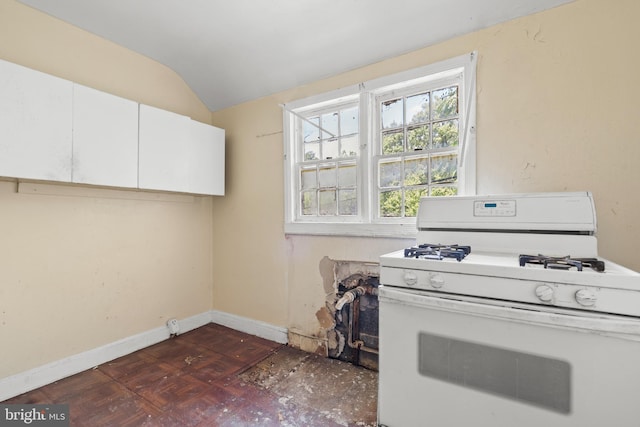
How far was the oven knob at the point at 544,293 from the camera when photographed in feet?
3.61

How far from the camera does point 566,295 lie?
3.56 feet

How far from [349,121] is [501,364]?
1.94m

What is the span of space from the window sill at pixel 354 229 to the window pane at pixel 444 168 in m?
0.39

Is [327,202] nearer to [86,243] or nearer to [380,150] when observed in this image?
[380,150]

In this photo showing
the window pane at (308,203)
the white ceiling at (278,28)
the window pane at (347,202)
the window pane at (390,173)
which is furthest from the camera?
the window pane at (308,203)

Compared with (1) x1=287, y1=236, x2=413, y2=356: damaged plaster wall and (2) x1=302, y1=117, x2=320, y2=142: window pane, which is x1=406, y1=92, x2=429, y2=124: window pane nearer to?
(2) x1=302, y1=117, x2=320, y2=142: window pane

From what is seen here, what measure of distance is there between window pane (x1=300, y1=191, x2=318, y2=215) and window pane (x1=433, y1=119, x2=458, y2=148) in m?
1.08

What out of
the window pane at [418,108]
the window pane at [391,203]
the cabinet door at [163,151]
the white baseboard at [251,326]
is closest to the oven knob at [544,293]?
the window pane at [391,203]

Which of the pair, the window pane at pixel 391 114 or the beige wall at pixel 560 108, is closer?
the beige wall at pixel 560 108

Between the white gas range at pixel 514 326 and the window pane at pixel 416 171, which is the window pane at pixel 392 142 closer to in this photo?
the window pane at pixel 416 171

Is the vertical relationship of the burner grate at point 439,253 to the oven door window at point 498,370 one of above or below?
above

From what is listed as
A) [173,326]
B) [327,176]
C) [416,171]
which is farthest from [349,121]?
[173,326]

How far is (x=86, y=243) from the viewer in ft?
7.48

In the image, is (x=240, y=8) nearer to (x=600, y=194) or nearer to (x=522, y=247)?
(x=522, y=247)
